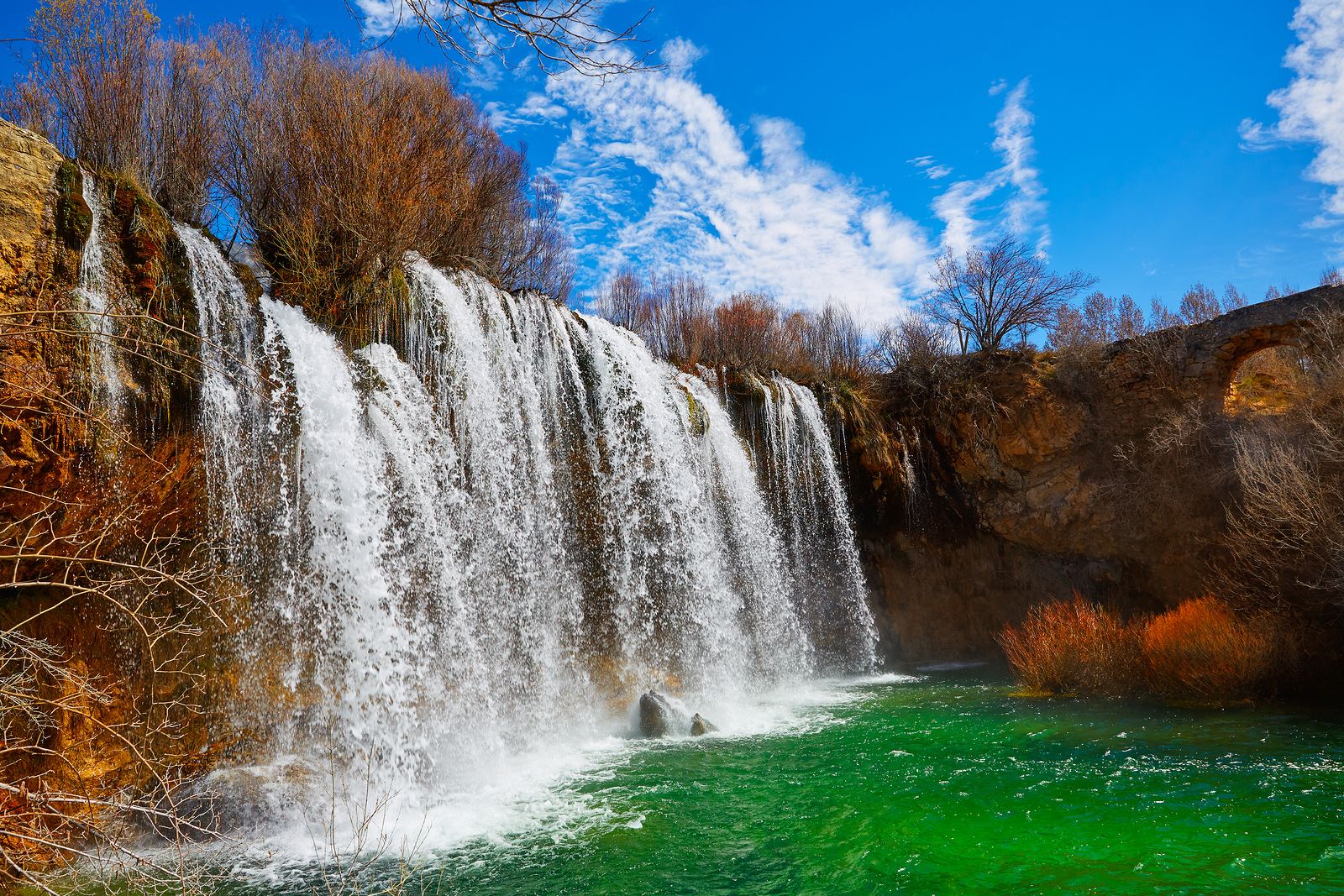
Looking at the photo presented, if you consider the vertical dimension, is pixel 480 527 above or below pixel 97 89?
below

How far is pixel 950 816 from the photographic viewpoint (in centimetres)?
710

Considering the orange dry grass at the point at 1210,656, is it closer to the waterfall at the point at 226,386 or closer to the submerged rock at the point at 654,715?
the submerged rock at the point at 654,715

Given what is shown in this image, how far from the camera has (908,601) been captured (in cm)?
1912

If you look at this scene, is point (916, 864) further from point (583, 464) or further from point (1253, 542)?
point (1253, 542)

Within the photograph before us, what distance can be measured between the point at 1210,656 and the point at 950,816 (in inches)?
261

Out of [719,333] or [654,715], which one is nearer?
[654,715]

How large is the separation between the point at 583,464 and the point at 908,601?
1043 centimetres

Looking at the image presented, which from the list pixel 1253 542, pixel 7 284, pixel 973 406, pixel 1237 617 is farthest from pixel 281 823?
pixel 973 406

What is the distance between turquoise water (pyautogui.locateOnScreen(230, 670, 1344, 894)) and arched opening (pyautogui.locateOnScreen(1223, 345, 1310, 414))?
8162 mm

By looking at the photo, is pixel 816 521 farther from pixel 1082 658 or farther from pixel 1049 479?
pixel 1082 658

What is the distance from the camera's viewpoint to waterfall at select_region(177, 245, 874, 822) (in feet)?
28.0

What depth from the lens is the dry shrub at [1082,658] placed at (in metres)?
12.1

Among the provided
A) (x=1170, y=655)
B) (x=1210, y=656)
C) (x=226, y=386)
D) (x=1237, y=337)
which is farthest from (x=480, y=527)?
(x=1237, y=337)

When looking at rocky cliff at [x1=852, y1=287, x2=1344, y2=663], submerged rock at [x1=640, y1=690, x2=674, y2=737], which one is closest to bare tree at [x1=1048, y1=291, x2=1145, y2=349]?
rocky cliff at [x1=852, y1=287, x2=1344, y2=663]
